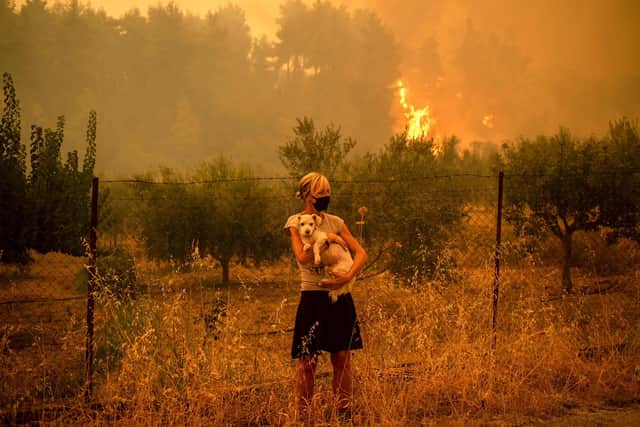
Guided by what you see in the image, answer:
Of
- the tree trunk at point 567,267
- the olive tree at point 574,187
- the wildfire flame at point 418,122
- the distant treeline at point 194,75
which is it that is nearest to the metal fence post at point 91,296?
the olive tree at point 574,187

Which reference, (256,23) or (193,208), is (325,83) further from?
(193,208)

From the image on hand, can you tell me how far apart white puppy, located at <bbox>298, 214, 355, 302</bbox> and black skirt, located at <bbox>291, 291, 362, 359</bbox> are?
0.11 m

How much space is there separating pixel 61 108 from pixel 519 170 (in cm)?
10530

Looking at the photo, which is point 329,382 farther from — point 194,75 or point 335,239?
point 194,75

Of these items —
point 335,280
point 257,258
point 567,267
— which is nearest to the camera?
point 335,280

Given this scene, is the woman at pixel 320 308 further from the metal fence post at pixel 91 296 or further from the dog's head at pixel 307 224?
the metal fence post at pixel 91 296

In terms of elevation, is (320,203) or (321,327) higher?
(320,203)

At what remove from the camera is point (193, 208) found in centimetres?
1736

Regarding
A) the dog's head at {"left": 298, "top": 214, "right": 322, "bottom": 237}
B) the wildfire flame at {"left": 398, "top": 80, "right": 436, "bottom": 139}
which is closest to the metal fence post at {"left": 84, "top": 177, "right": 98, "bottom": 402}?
the dog's head at {"left": 298, "top": 214, "right": 322, "bottom": 237}

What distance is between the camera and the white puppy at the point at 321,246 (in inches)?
150

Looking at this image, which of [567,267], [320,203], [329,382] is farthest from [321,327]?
[567,267]

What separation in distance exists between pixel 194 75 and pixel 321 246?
131m

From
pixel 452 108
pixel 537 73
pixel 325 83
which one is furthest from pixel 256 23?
pixel 537 73

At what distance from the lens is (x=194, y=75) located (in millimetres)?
124938
